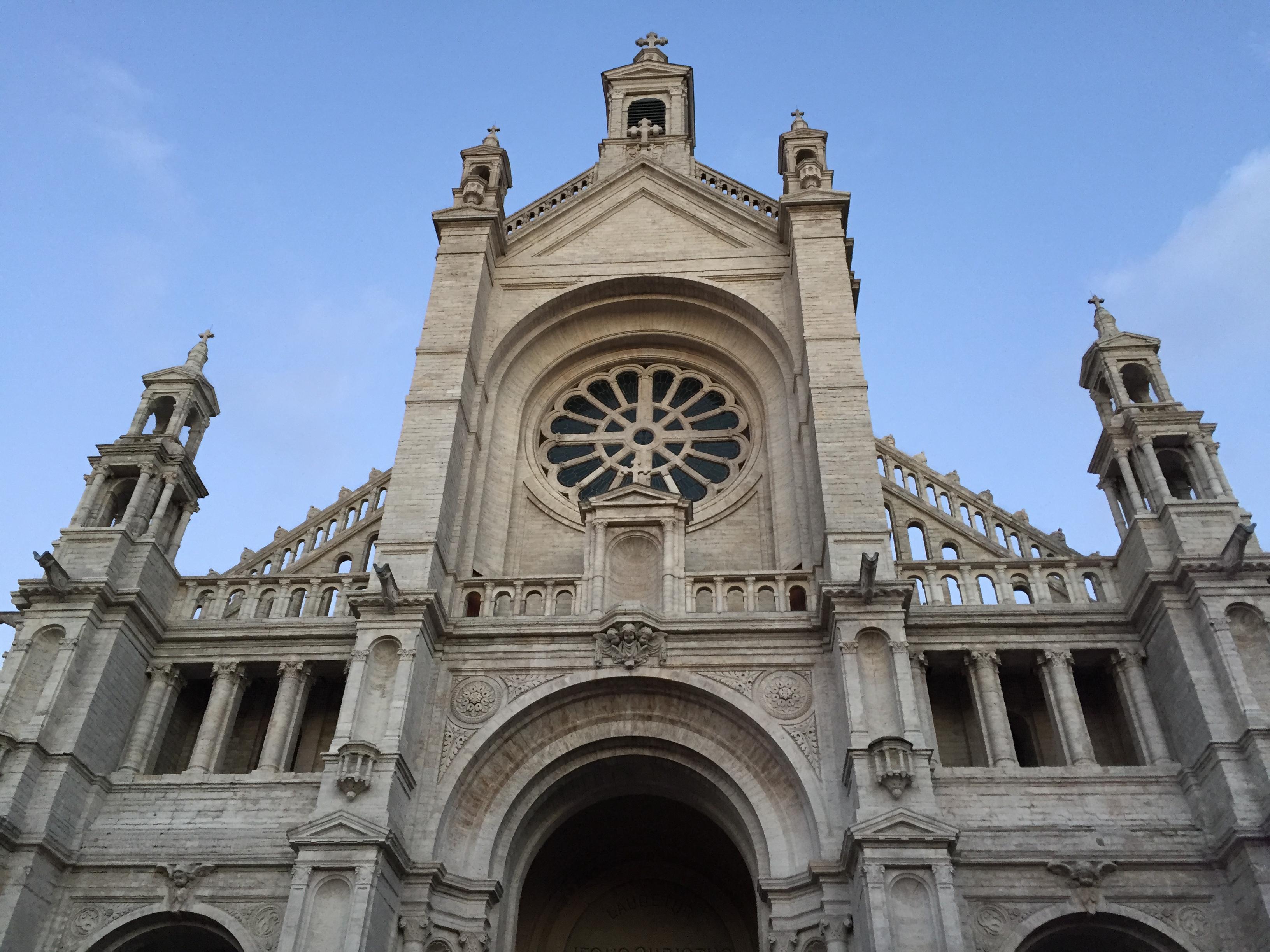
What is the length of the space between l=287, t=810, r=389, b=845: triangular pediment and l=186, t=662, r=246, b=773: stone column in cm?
300

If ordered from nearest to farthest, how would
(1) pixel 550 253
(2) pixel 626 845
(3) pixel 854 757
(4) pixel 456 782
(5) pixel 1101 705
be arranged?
(3) pixel 854 757
(4) pixel 456 782
(5) pixel 1101 705
(2) pixel 626 845
(1) pixel 550 253

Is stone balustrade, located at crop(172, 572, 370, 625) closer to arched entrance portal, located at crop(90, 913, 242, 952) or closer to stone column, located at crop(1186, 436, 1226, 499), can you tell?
arched entrance portal, located at crop(90, 913, 242, 952)

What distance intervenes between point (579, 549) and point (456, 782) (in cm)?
530

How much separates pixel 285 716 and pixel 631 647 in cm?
539

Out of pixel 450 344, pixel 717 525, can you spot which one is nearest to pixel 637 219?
pixel 450 344

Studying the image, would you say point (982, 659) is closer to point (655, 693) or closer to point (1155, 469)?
point (1155, 469)

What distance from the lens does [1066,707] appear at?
15242mm

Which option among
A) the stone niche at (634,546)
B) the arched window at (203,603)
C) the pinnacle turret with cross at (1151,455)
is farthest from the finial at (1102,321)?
the arched window at (203,603)

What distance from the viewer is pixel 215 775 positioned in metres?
15.5

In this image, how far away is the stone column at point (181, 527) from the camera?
1812 centimetres

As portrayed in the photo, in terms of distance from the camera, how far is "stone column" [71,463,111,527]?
17438 mm

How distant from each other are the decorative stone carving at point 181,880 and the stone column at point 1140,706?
42.8ft

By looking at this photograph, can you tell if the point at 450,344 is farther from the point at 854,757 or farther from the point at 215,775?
the point at 854,757

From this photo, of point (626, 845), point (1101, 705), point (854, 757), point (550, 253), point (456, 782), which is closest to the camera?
point (854, 757)
